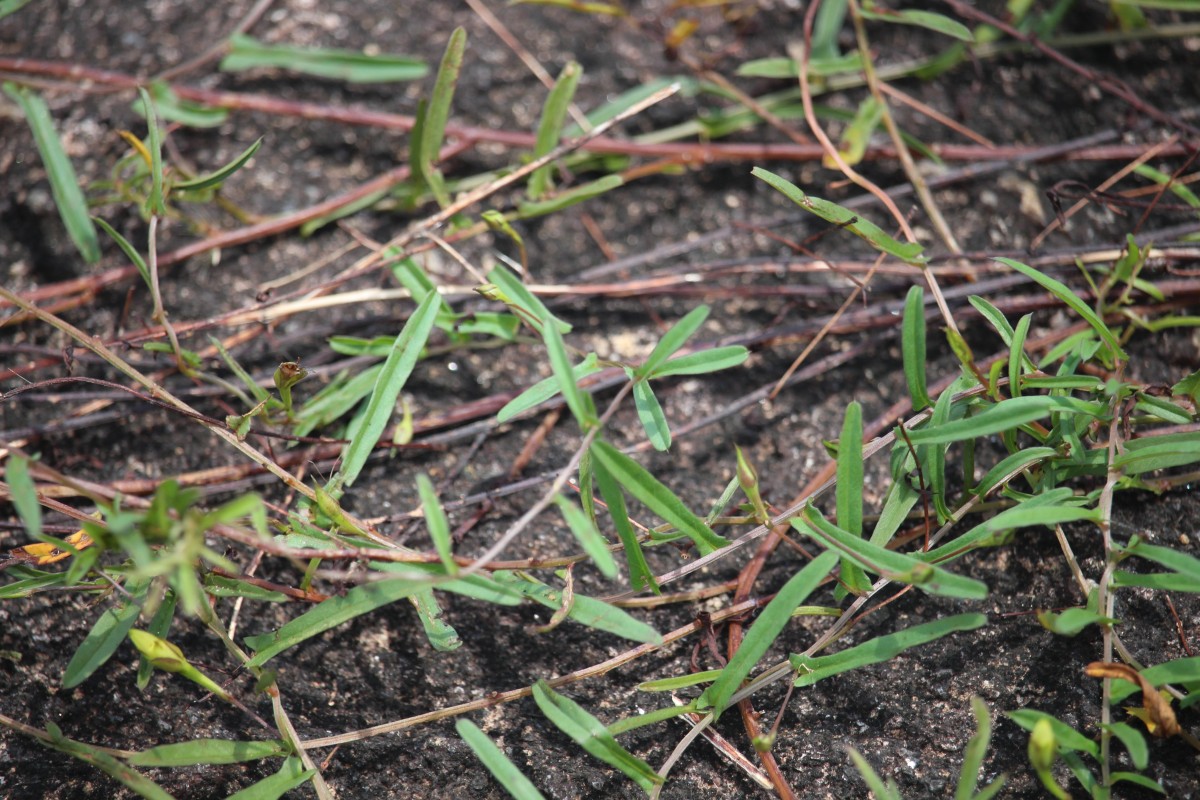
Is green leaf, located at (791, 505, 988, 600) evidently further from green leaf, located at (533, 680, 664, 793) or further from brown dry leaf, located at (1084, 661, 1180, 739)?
green leaf, located at (533, 680, 664, 793)

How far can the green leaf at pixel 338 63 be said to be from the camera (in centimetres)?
165

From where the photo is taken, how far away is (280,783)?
1087mm

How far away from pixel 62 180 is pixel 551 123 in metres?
0.87

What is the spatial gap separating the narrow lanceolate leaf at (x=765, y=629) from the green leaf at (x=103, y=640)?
766 mm

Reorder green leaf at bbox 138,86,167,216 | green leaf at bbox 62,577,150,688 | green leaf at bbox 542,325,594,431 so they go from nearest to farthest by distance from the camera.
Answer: green leaf at bbox 542,325,594,431 → green leaf at bbox 62,577,150,688 → green leaf at bbox 138,86,167,216

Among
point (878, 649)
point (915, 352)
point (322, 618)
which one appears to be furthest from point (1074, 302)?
point (322, 618)

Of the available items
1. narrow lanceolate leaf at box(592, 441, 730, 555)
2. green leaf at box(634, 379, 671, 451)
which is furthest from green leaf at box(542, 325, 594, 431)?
green leaf at box(634, 379, 671, 451)

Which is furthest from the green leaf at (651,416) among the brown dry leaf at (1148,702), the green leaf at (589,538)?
the brown dry leaf at (1148,702)

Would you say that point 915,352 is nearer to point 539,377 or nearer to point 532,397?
point 532,397

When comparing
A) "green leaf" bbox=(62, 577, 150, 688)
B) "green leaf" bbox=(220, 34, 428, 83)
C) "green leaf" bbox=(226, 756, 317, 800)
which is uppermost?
"green leaf" bbox=(220, 34, 428, 83)

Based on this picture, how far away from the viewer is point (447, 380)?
1507 millimetres

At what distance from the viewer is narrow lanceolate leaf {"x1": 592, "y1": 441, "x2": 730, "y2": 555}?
1.05 metres

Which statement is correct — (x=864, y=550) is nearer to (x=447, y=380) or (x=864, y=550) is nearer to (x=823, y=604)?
(x=823, y=604)

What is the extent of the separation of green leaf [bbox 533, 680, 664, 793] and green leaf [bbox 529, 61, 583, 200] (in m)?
0.90
